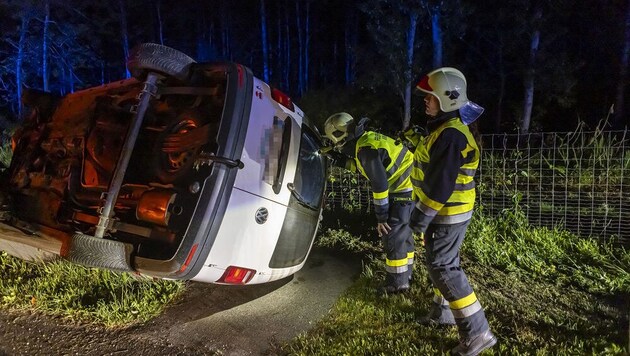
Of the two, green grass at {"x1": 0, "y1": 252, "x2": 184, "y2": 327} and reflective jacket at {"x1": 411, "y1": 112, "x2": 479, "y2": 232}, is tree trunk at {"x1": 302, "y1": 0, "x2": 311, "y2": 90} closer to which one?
green grass at {"x1": 0, "y1": 252, "x2": 184, "y2": 327}

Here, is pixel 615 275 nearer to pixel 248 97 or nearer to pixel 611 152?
pixel 611 152

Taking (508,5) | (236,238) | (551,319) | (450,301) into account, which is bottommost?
(551,319)

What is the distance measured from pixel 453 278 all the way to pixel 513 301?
1.17 meters

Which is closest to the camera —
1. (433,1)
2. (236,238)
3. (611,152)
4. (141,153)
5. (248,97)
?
(236,238)

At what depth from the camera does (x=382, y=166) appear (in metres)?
3.62

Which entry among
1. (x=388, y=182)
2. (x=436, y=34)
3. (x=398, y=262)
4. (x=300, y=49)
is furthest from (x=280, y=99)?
(x=300, y=49)

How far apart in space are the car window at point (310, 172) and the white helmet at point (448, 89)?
110 cm

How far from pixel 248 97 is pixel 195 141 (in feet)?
1.89

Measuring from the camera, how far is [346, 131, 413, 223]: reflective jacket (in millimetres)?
3604

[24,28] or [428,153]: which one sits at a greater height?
[24,28]

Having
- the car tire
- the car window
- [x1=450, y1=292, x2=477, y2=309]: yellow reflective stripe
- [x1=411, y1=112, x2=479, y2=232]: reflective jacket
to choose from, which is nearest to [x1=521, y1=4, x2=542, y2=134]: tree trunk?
the car window

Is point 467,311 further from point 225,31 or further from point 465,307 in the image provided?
point 225,31

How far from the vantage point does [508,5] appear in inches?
387

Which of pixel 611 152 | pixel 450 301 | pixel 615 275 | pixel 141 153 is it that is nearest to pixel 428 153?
pixel 450 301
